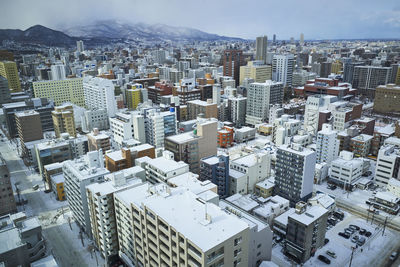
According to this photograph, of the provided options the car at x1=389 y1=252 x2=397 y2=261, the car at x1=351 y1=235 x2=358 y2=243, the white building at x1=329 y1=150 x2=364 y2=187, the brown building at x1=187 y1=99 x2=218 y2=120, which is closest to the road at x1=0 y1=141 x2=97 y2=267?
the car at x1=351 y1=235 x2=358 y2=243

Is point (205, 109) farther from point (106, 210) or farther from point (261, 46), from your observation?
point (261, 46)

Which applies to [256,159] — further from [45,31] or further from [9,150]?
[45,31]

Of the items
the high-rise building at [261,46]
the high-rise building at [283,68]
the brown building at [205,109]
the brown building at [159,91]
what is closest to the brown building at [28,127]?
the brown building at [205,109]

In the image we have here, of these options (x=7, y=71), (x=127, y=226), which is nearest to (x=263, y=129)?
(x=127, y=226)

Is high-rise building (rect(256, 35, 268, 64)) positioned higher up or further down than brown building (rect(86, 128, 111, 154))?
higher up

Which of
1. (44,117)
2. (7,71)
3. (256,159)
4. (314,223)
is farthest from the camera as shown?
(7,71)

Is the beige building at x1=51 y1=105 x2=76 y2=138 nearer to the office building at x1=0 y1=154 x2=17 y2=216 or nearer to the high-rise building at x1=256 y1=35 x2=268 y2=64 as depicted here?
the office building at x1=0 y1=154 x2=17 y2=216
